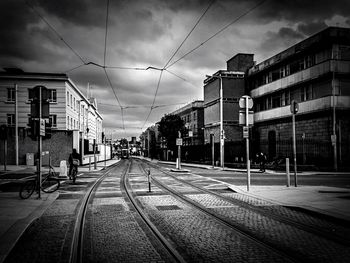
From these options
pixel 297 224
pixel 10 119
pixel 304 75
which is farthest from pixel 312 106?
pixel 10 119

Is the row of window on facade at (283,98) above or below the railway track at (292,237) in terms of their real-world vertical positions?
above

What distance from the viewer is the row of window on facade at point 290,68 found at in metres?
31.0

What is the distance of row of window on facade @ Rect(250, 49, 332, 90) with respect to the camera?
102 feet

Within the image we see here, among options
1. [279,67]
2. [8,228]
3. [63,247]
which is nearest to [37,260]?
[63,247]

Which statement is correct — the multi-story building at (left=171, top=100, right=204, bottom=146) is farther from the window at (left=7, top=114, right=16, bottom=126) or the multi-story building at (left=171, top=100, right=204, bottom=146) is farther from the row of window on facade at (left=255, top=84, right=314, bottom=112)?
the window at (left=7, top=114, right=16, bottom=126)

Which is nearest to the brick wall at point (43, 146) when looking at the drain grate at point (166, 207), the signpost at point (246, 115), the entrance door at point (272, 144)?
the entrance door at point (272, 144)

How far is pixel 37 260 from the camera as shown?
497 cm

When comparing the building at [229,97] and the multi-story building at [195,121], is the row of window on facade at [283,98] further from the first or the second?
the multi-story building at [195,121]

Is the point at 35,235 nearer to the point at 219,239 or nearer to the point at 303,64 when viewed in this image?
the point at 219,239

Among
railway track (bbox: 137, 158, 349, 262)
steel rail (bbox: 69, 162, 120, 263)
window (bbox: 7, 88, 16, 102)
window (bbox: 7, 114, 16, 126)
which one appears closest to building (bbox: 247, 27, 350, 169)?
railway track (bbox: 137, 158, 349, 262)

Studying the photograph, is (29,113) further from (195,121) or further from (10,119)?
(195,121)

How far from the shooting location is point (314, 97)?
32.2m

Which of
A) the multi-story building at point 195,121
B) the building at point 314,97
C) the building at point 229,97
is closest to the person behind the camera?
the building at point 314,97

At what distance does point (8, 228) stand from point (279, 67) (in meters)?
36.7
